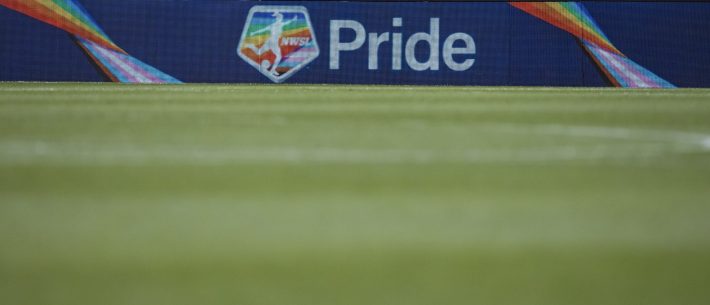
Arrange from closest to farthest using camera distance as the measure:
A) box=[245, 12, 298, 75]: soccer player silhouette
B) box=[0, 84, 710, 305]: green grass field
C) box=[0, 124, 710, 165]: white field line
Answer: box=[0, 84, 710, 305]: green grass field < box=[0, 124, 710, 165]: white field line < box=[245, 12, 298, 75]: soccer player silhouette

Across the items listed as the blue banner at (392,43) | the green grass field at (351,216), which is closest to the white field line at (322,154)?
the green grass field at (351,216)

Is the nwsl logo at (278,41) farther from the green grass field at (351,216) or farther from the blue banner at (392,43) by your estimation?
the green grass field at (351,216)

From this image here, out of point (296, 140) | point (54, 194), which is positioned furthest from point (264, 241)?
point (296, 140)

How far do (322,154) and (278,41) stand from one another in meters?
8.66

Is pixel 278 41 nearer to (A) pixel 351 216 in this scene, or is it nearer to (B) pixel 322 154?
(B) pixel 322 154

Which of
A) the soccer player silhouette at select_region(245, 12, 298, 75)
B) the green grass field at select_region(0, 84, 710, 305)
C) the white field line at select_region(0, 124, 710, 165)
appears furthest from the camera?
the soccer player silhouette at select_region(245, 12, 298, 75)

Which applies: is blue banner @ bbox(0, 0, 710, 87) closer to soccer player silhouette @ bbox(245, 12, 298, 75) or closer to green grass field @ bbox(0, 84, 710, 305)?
soccer player silhouette @ bbox(245, 12, 298, 75)

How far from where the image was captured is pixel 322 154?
11.8 feet

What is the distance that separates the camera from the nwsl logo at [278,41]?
12.1 metres

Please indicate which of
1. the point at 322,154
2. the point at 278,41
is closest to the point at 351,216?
the point at 322,154

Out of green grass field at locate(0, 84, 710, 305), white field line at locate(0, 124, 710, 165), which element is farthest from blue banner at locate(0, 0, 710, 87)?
white field line at locate(0, 124, 710, 165)

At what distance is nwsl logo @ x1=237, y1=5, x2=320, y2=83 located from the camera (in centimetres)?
1210

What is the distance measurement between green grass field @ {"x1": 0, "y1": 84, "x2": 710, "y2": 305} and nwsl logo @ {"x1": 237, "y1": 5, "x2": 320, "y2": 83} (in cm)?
761

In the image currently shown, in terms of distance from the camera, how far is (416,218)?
2432 millimetres
